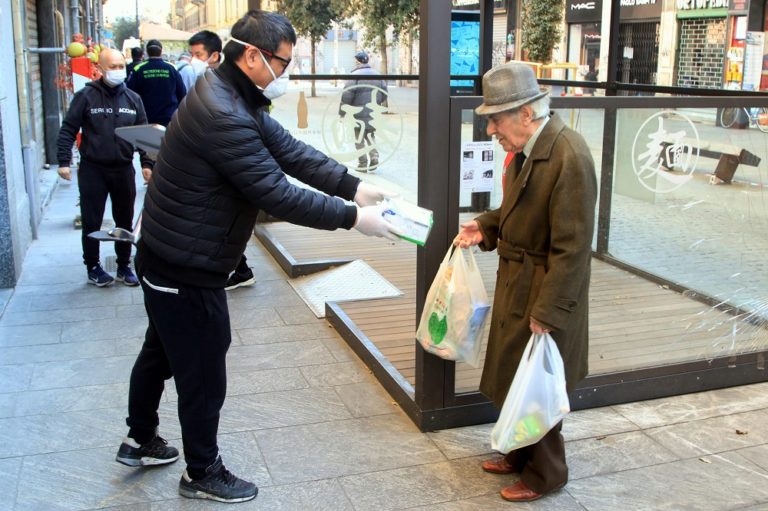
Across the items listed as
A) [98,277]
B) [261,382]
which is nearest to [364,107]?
[98,277]

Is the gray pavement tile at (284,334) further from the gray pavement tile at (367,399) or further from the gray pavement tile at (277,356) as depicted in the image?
the gray pavement tile at (367,399)

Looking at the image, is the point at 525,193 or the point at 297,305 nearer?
the point at 525,193

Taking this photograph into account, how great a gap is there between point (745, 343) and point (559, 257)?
2125mm

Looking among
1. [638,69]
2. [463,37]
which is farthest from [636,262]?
[638,69]

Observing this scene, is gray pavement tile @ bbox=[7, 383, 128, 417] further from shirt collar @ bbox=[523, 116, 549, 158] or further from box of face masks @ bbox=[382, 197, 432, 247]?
shirt collar @ bbox=[523, 116, 549, 158]

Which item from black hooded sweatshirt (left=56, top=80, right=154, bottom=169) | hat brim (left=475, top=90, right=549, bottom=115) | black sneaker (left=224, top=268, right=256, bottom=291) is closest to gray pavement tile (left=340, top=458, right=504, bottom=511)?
hat brim (left=475, top=90, right=549, bottom=115)

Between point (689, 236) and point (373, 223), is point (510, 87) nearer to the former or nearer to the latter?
point (373, 223)

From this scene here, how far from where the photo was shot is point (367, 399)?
4.24m

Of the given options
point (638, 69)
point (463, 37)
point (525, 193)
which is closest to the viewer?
point (525, 193)

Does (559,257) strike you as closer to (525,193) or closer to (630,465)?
(525,193)

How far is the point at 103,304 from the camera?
19.0 ft

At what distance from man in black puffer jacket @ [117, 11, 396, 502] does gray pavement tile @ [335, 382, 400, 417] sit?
0.96m

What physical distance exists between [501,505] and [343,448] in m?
0.80

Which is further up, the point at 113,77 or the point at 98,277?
the point at 113,77
